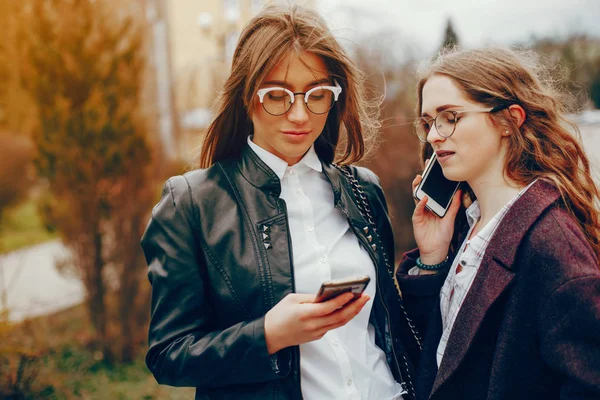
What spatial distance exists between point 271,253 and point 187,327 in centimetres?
36

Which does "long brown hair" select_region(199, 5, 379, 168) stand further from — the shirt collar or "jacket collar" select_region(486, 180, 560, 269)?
"jacket collar" select_region(486, 180, 560, 269)

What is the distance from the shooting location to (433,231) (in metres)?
2.13

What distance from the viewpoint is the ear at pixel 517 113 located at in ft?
5.91

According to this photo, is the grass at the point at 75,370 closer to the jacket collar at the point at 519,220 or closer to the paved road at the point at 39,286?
the paved road at the point at 39,286

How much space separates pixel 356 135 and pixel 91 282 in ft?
13.4

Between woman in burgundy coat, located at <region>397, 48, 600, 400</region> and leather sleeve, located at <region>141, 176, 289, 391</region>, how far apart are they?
647mm

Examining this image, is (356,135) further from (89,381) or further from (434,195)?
(89,381)

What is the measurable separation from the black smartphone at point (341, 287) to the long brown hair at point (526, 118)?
719 millimetres

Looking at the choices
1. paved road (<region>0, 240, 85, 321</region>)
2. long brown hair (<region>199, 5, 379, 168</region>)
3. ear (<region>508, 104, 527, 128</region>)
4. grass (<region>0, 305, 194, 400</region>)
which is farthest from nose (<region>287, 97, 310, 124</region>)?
paved road (<region>0, 240, 85, 321</region>)

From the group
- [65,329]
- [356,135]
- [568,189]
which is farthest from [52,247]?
[568,189]

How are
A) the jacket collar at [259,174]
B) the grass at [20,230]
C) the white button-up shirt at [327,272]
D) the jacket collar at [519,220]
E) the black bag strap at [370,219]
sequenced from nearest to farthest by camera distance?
the jacket collar at [519,220] < the white button-up shirt at [327,272] < the jacket collar at [259,174] < the black bag strap at [370,219] < the grass at [20,230]

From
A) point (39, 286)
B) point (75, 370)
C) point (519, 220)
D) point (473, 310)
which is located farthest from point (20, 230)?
point (519, 220)

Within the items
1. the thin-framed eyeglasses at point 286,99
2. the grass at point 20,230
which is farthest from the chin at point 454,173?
the grass at point 20,230

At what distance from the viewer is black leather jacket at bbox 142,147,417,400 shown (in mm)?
1639
